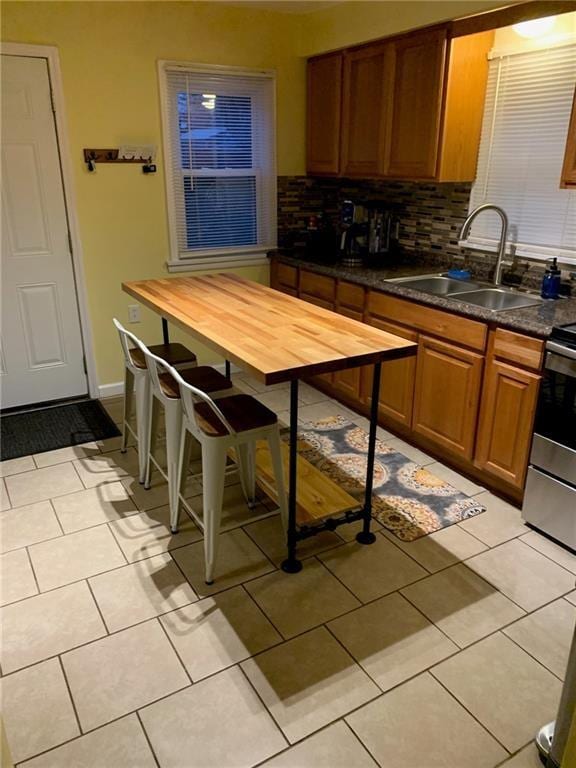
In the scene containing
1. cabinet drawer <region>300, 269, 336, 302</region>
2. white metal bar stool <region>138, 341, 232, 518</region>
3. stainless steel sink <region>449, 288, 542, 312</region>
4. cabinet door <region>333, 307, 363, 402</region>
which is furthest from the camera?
cabinet drawer <region>300, 269, 336, 302</region>

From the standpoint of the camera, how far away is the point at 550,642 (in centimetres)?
202

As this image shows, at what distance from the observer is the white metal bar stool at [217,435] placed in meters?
2.15

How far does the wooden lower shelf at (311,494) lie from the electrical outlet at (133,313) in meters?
1.69

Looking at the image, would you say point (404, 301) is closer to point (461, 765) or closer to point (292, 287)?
point (292, 287)

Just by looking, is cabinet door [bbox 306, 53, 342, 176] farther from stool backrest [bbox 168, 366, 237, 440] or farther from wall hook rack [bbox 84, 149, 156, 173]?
stool backrest [bbox 168, 366, 237, 440]

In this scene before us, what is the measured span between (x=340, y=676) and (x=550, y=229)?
2.48m

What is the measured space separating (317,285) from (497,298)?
1200 mm

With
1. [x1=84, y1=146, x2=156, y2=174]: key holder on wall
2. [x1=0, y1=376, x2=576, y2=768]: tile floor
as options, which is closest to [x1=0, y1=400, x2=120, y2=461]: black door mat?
[x1=0, y1=376, x2=576, y2=768]: tile floor

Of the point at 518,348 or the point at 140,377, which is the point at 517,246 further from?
the point at 140,377

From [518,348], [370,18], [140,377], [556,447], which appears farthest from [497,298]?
[140,377]

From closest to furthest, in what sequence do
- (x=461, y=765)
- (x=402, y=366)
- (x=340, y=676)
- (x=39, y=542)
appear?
(x=461, y=765) < (x=340, y=676) < (x=39, y=542) < (x=402, y=366)

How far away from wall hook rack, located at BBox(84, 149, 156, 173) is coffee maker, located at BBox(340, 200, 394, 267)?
4.27 ft

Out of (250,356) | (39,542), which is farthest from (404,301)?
(39,542)

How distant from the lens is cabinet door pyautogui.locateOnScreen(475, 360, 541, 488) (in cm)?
257
